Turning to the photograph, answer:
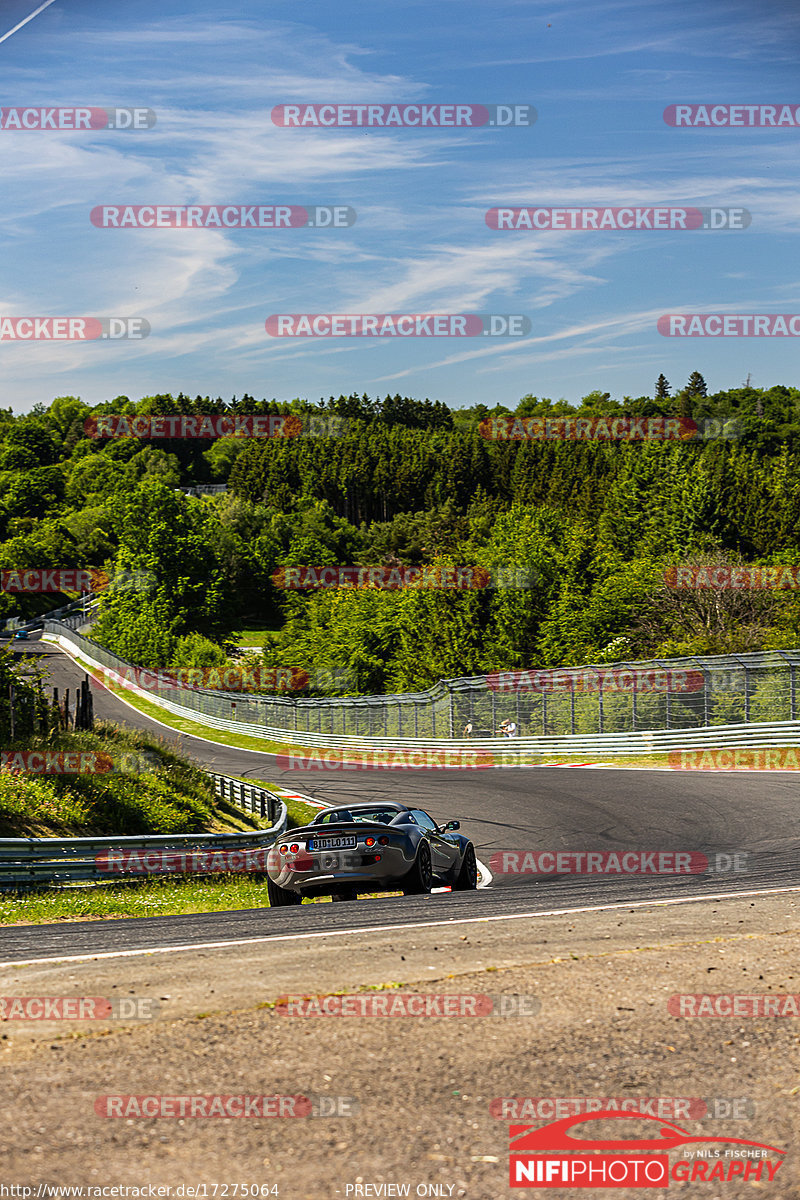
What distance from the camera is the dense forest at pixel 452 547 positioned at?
73.8 m

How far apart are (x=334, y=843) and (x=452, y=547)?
118 meters

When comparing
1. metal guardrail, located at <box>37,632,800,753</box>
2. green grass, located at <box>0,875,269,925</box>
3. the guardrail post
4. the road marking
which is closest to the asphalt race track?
the road marking

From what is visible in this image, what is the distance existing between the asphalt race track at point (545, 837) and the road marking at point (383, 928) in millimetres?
79

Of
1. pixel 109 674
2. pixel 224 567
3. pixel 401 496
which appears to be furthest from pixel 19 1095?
pixel 401 496

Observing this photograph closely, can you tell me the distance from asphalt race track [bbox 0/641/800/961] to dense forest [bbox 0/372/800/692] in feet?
48.0

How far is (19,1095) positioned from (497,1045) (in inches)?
82.9

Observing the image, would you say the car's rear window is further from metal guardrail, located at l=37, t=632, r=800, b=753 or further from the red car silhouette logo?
metal guardrail, located at l=37, t=632, r=800, b=753

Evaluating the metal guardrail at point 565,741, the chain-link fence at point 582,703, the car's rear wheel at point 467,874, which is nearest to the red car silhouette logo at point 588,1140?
the car's rear wheel at point 467,874

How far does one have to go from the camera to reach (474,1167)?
3.69 meters

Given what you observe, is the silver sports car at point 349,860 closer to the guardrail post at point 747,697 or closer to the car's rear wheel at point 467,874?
the car's rear wheel at point 467,874

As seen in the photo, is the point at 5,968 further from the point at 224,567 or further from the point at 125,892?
Answer: the point at 224,567

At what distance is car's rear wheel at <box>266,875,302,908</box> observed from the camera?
1102 cm

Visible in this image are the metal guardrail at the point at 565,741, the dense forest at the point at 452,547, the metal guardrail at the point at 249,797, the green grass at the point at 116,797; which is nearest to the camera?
the green grass at the point at 116,797

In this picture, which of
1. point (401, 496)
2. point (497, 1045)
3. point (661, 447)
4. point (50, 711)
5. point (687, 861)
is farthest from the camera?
point (401, 496)
